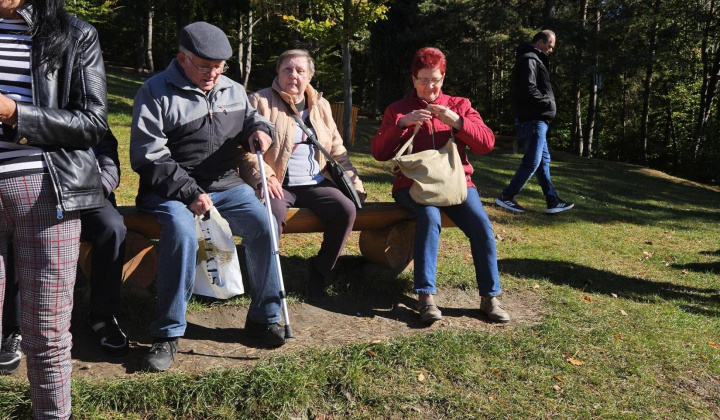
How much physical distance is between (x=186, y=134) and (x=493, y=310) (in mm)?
2378

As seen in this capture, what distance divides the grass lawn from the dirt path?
0.48 feet

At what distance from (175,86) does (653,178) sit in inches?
599

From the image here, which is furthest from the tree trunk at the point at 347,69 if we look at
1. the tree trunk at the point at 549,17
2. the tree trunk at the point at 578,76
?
the tree trunk at the point at 578,76

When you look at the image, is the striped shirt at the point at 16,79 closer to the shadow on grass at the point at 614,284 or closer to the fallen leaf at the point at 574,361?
the fallen leaf at the point at 574,361

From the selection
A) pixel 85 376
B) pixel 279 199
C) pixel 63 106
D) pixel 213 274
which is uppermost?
pixel 63 106

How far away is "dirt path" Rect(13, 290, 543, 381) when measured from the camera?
366cm

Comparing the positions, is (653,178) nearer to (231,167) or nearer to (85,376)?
(231,167)

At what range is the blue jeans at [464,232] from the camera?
4.58 metres

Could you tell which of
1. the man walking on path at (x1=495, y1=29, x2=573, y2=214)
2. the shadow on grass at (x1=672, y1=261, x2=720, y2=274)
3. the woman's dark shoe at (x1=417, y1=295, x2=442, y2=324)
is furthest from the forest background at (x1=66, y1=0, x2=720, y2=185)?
the woman's dark shoe at (x1=417, y1=295, x2=442, y2=324)

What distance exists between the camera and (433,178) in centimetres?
468

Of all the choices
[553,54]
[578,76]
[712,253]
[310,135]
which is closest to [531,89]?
[712,253]

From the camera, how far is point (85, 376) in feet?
11.3

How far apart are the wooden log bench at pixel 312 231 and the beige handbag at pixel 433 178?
359 mm

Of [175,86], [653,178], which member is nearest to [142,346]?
[175,86]
